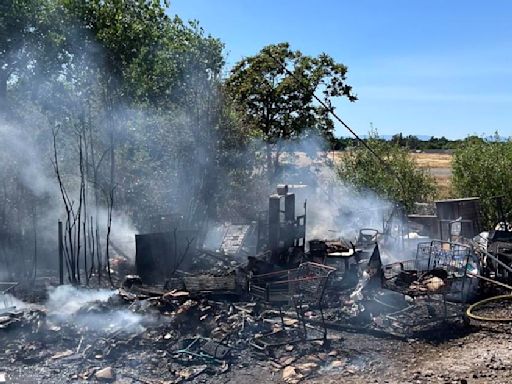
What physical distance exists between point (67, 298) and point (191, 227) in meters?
4.55

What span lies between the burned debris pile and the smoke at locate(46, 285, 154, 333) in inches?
0.6

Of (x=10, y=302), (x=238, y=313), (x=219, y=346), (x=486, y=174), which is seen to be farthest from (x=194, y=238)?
(x=486, y=174)

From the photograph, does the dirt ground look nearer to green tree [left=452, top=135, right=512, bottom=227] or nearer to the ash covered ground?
the ash covered ground

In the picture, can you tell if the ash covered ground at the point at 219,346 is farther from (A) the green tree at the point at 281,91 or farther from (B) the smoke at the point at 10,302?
(A) the green tree at the point at 281,91

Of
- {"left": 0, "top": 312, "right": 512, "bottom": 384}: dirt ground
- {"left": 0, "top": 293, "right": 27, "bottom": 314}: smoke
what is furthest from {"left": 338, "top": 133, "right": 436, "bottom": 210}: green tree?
{"left": 0, "top": 293, "right": 27, "bottom": 314}: smoke

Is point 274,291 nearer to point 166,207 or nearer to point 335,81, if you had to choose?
point 166,207

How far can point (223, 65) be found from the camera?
14383 millimetres

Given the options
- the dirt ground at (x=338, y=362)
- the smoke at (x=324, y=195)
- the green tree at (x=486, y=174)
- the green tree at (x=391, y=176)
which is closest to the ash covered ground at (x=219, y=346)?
the dirt ground at (x=338, y=362)

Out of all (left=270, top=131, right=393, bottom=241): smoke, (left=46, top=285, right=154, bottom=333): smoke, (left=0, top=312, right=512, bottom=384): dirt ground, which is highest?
(left=270, top=131, right=393, bottom=241): smoke

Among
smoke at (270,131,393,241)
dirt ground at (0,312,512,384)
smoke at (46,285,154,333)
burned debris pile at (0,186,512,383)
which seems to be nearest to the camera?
dirt ground at (0,312,512,384)

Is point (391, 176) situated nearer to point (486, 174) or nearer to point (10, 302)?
point (486, 174)

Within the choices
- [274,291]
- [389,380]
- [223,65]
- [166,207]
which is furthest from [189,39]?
[389,380]

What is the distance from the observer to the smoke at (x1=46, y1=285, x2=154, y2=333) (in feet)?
27.3

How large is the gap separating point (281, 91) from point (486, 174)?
921 cm
